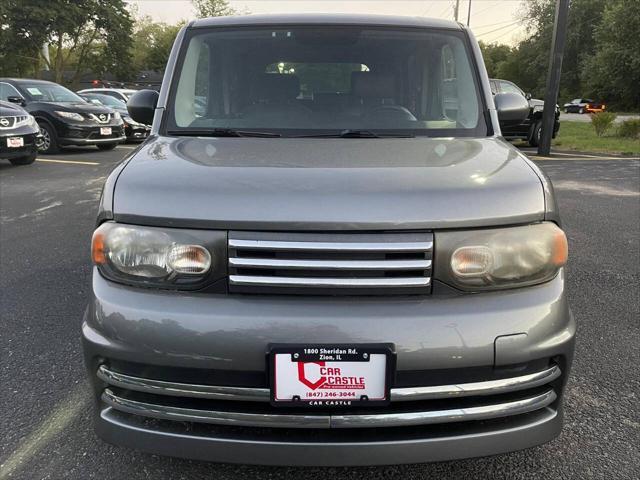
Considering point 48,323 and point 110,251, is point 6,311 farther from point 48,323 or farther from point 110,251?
point 110,251

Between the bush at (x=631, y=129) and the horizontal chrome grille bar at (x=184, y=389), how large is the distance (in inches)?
671

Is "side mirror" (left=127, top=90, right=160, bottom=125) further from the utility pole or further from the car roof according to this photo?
the utility pole

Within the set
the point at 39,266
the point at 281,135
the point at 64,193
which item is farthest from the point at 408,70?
the point at 64,193

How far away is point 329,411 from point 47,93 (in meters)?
12.6

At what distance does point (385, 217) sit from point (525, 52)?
218ft

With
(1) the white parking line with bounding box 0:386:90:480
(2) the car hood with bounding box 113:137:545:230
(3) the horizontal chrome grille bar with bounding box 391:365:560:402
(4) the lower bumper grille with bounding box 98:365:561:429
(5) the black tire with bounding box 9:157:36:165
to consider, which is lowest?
(5) the black tire with bounding box 9:157:36:165

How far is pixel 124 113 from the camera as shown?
14320mm

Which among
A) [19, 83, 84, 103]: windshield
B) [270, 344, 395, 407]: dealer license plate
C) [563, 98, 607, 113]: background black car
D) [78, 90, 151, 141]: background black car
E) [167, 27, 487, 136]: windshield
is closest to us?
[270, 344, 395, 407]: dealer license plate

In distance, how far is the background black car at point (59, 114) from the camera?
37.4ft

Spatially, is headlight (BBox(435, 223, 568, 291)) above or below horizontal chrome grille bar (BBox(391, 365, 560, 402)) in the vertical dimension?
above

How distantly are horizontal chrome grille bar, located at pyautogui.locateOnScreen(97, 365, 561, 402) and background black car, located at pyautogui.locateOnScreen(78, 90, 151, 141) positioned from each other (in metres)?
13.0

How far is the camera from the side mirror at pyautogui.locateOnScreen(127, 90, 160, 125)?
295 cm

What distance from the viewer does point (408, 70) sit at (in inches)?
112

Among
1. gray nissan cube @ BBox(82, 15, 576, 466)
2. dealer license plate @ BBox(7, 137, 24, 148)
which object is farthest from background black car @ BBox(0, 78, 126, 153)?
gray nissan cube @ BBox(82, 15, 576, 466)
